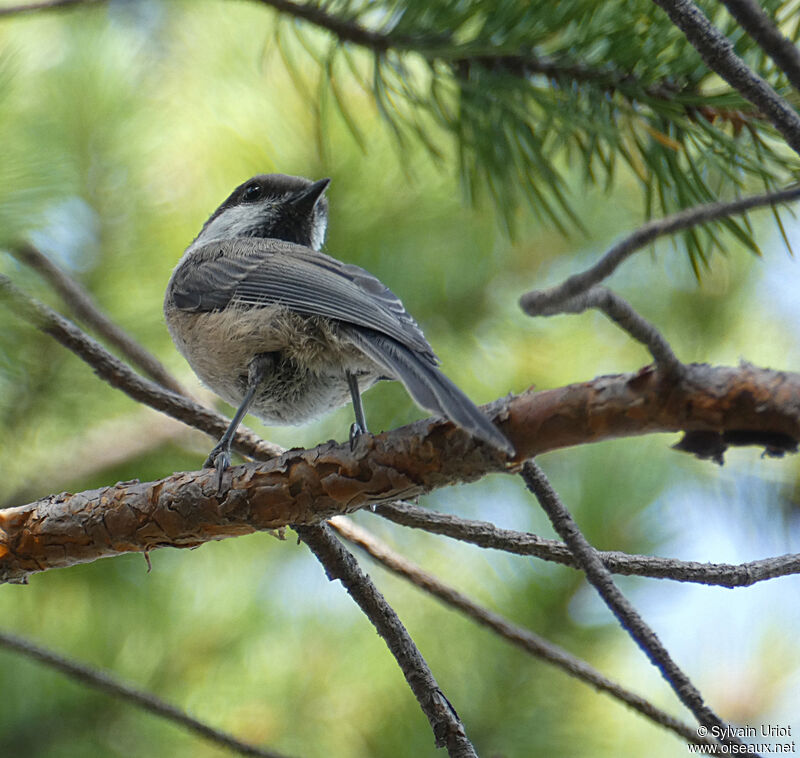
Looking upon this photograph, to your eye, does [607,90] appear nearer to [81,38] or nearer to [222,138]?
[222,138]

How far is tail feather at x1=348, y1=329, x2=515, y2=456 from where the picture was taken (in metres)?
0.93

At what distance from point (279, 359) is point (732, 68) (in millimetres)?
1049

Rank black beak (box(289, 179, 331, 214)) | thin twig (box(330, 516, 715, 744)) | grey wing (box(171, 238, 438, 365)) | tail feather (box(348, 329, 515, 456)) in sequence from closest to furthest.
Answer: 1. tail feather (box(348, 329, 515, 456))
2. thin twig (box(330, 516, 715, 744))
3. grey wing (box(171, 238, 438, 365))
4. black beak (box(289, 179, 331, 214))

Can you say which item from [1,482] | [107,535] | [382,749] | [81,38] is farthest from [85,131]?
[382,749]

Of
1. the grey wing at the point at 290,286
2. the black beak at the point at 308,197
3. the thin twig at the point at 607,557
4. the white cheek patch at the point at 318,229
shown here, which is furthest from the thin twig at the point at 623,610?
the white cheek patch at the point at 318,229

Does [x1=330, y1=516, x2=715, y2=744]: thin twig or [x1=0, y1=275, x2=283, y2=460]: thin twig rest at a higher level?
[x1=0, y1=275, x2=283, y2=460]: thin twig

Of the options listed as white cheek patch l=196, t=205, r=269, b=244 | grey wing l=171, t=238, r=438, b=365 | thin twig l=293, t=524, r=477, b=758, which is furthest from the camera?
white cheek patch l=196, t=205, r=269, b=244

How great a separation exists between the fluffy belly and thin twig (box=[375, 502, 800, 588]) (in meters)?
0.37

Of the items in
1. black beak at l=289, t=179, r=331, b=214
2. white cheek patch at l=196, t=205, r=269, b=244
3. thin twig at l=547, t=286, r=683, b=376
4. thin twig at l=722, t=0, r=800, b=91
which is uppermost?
white cheek patch at l=196, t=205, r=269, b=244

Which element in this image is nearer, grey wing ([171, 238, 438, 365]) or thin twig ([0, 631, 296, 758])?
thin twig ([0, 631, 296, 758])

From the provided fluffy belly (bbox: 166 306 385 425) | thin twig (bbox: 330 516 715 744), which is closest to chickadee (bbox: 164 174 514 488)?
fluffy belly (bbox: 166 306 385 425)

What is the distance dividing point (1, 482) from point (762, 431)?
2036mm

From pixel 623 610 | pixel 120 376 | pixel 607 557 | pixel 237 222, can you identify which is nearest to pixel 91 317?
pixel 120 376

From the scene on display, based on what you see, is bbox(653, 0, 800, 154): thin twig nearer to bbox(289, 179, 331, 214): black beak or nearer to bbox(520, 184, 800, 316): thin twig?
bbox(520, 184, 800, 316): thin twig
